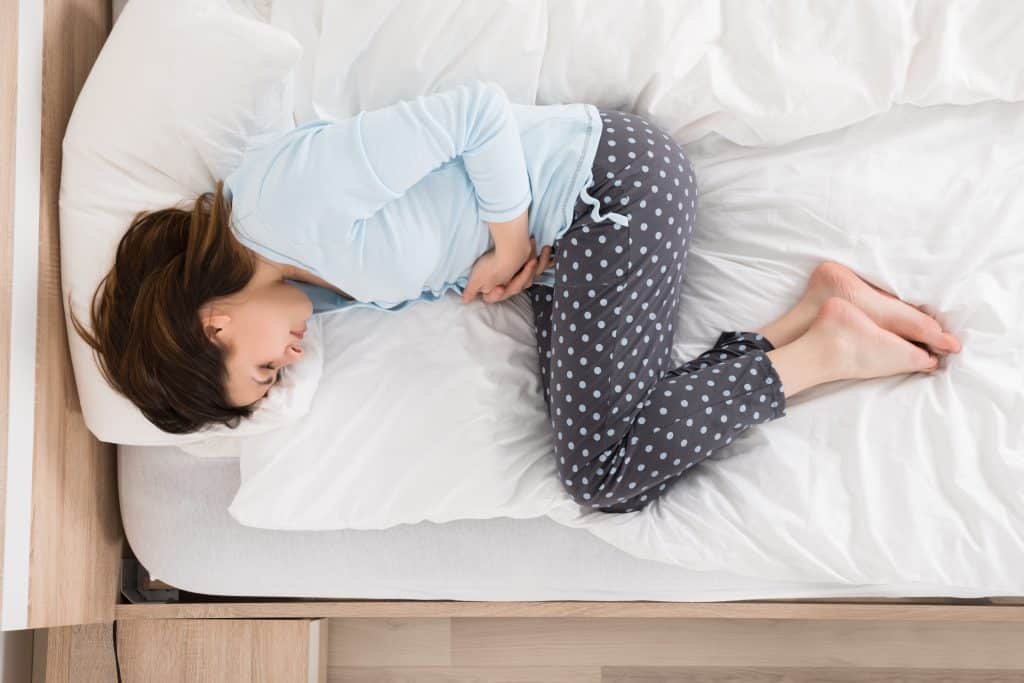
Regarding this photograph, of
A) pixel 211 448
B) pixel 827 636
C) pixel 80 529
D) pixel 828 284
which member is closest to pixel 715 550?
pixel 828 284

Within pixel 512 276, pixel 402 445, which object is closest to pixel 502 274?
pixel 512 276

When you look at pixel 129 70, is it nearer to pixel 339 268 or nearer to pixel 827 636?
pixel 339 268

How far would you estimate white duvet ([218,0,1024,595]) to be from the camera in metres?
1.12

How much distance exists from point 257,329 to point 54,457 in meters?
0.33

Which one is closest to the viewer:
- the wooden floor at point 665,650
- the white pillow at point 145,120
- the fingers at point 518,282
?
the white pillow at point 145,120

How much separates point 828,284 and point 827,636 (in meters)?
0.69

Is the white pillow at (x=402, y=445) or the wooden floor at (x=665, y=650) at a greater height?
the white pillow at (x=402, y=445)

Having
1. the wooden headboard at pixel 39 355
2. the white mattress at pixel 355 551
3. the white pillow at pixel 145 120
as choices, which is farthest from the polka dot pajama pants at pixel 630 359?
the wooden headboard at pixel 39 355

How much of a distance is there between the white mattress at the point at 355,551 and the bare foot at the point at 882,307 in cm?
41

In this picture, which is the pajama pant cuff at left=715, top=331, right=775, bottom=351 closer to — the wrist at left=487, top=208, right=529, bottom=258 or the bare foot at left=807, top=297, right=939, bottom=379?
the bare foot at left=807, top=297, right=939, bottom=379

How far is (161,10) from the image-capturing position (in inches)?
43.1

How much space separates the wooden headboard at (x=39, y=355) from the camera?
1.02m

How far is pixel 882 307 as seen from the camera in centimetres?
117

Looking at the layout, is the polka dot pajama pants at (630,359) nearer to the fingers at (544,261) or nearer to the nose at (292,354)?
the fingers at (544,261)
